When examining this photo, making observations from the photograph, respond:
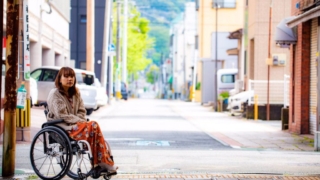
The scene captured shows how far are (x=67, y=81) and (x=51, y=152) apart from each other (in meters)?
0.99

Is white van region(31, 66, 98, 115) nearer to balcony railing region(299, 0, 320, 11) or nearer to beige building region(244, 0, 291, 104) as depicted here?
beige building region(244, 0, 291, 104)

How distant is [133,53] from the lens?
90.2 m

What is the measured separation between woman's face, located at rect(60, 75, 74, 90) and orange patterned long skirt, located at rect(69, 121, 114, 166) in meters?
0.63

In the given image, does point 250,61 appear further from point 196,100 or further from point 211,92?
point 196,100

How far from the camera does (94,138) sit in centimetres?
978

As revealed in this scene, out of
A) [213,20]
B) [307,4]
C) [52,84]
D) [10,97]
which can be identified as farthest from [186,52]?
[10,97]

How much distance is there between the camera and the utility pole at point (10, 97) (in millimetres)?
10578

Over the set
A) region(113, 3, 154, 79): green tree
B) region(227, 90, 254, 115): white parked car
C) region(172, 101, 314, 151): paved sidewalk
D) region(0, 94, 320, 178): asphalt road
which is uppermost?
region(113, 3, 154, 79): green tree

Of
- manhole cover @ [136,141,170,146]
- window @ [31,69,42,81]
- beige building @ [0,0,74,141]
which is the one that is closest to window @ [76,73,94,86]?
window @ [31,69,42,81]

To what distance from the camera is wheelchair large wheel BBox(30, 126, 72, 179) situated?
32.4 feet

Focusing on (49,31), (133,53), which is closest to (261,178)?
(49,31)

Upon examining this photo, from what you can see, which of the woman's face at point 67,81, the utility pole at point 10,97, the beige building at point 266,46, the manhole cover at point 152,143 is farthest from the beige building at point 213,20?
the woman's face at point 67,81

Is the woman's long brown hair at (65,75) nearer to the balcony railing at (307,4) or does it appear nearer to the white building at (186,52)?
the balcony railing at (307,4)

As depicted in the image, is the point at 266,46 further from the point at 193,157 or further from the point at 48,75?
the point at 193,157
